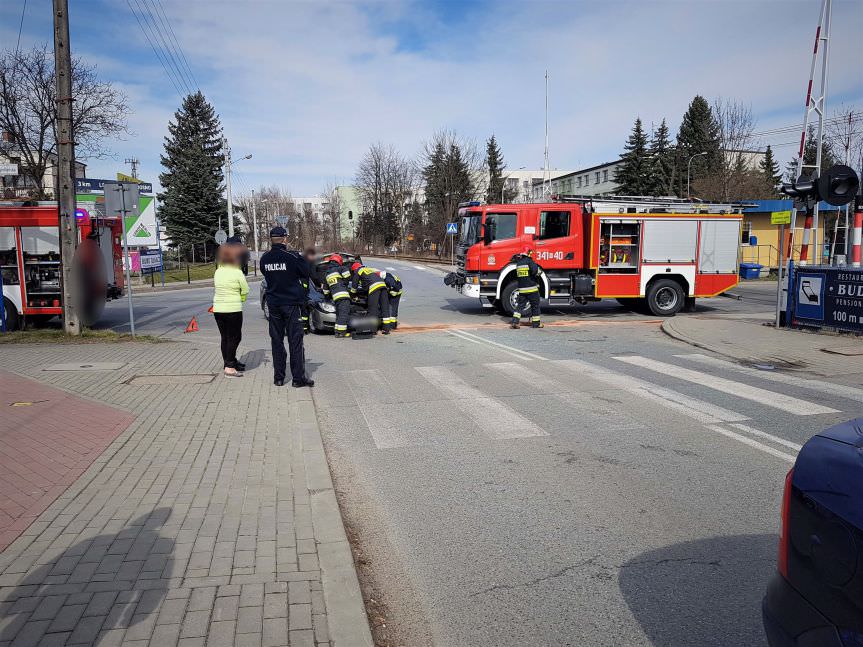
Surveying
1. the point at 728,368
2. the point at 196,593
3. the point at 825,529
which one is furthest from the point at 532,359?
the point at 825,529

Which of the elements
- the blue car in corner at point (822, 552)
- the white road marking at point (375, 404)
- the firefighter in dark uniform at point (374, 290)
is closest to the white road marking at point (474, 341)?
the firefighter in dark uniform at point (374, 290)

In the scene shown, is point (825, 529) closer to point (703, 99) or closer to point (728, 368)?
point (728, 368)

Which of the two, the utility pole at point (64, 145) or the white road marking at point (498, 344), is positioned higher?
the utility pole at point (64, 145)

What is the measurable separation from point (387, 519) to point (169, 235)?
53.1 meters

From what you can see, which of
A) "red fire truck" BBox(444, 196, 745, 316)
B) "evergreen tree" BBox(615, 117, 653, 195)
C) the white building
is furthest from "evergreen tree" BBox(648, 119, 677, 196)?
"red fire truck" BBox(444, 196, 745, 316)

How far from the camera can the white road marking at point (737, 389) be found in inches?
288

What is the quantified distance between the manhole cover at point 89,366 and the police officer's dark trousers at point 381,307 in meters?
5.21

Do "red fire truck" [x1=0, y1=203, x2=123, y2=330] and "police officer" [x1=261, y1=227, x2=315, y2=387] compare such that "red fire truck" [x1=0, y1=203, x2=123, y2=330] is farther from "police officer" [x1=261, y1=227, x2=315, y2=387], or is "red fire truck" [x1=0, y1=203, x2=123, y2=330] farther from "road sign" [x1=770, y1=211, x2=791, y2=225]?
"road sign" [x1=770, y1=211, x2=791, y2=225]

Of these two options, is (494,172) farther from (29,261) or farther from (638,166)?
(29,261)

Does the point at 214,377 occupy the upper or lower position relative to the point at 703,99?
lower

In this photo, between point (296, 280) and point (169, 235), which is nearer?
point (296, 280)

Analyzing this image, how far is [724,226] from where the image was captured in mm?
17406

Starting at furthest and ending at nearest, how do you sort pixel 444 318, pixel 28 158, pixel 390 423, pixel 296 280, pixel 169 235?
pixel 169 235, pixel 28 158, pixel 444 318, pixel 296 280, pixel 390 423

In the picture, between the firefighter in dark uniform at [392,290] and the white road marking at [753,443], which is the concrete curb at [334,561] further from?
the firefighter in dark uniform at [392,290]
